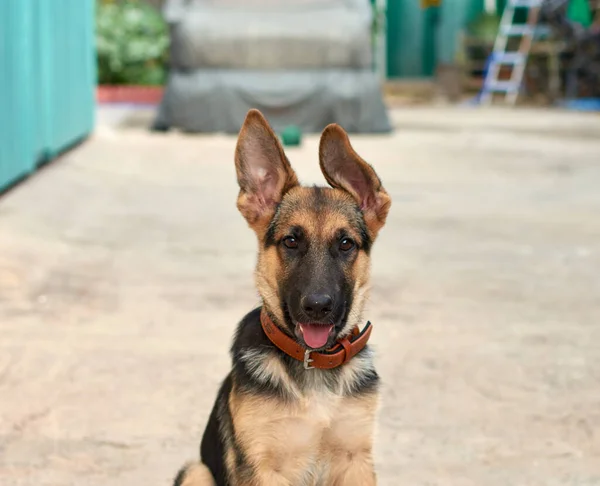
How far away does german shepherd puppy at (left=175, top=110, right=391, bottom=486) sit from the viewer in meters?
2.50

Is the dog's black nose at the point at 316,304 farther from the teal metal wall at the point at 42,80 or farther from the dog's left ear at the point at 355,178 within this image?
the teal metal wall at the point at 42,80

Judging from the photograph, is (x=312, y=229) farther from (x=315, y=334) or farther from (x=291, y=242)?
(x=315, y=334)

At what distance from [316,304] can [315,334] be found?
9 centimetres

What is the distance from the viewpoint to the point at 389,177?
9.36 m

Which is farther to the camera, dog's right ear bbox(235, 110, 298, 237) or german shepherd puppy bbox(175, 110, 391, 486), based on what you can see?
dog's right ear bbox(235, 110, 298, 237)

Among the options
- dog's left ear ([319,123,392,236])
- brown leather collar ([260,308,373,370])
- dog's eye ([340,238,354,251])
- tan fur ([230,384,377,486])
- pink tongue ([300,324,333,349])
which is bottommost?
tan fur ([230,384,377,486])

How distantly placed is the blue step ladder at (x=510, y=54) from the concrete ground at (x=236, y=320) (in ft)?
28.6

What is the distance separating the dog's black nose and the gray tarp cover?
33.4ft

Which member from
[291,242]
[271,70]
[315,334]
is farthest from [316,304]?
[271,70]

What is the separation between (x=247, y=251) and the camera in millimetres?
6230

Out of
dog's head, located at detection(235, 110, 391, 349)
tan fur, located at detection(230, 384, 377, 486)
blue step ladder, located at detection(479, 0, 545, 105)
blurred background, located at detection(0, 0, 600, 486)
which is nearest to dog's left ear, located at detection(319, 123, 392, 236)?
dog's head, located at detection(235, 110, 391, 349)

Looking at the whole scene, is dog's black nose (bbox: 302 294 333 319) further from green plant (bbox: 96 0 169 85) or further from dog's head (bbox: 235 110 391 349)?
green plant (bbox: 96 0 169 85)

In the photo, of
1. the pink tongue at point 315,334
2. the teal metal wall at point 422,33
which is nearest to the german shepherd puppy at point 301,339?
the pink tongue at point 315,334

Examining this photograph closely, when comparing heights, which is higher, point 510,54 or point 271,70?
point 271,70
